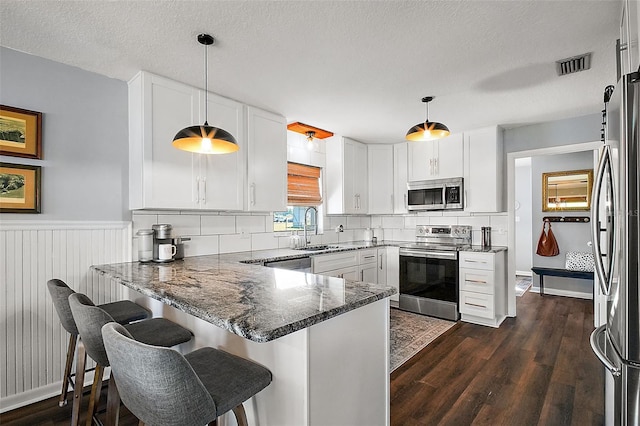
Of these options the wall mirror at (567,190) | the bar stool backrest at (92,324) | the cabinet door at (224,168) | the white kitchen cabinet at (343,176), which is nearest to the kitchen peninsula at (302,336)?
the bar stool backrest at (92,324)

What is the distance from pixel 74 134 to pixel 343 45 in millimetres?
2079

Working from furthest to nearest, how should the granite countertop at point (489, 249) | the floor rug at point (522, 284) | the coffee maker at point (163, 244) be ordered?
the floor rug at point (522, 284) < the granite countertop at point (489, 249) < the coffee maker at point (163, 244)

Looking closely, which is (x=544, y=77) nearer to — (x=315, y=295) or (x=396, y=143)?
(x=396, y=143)

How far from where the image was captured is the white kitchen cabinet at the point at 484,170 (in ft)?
13.0

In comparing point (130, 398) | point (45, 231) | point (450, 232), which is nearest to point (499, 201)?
point (450, 232)

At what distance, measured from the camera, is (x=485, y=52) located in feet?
7.22

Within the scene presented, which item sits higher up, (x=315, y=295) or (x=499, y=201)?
(x=499, y=201)

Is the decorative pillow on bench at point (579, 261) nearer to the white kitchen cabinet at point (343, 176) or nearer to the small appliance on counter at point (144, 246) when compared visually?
the white kitchen cabinet at point (343, 176)

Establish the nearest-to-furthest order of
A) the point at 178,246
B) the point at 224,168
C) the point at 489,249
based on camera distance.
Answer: the point at 178,246 < the point at 224,168 < the point at 489,249

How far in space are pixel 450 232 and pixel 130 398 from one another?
4294 mm

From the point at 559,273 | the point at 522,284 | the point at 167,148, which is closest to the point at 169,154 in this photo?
the point at 167,148

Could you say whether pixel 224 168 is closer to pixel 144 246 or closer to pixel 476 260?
pixel 144 246

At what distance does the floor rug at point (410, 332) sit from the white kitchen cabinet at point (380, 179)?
154cm

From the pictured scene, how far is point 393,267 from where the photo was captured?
445 centimetres
